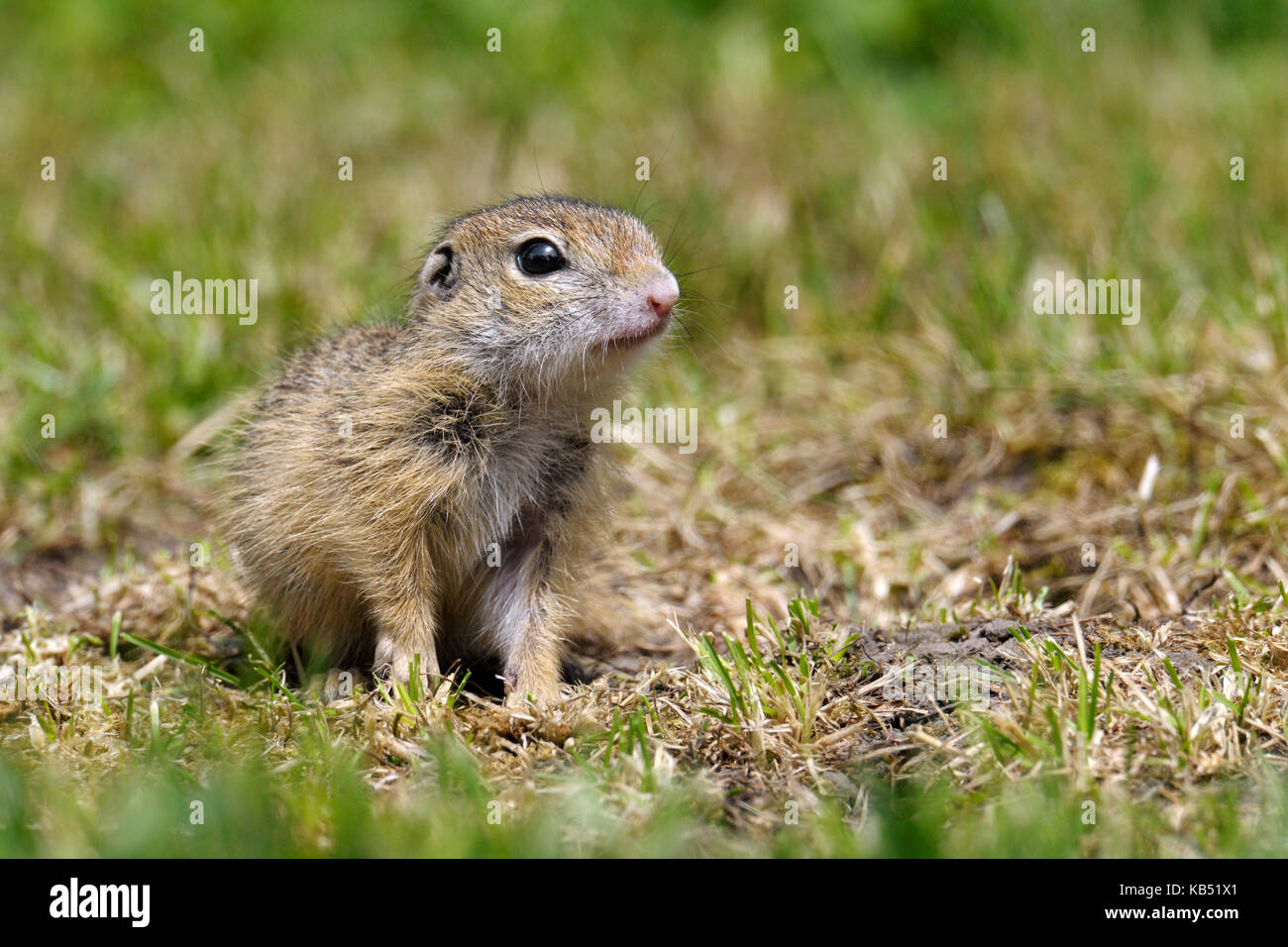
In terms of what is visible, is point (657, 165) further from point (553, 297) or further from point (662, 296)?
point (662, 296)

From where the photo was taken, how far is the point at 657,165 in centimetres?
838

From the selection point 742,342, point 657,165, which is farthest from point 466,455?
point 657,165

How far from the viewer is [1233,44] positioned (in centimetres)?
1037

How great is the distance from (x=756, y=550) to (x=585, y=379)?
1511 millimetres

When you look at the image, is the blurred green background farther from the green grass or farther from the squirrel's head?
the squirrel's head

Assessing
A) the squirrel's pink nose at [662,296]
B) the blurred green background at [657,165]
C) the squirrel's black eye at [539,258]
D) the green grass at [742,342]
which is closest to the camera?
the green grass at [742,342]

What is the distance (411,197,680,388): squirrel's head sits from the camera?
4.27m

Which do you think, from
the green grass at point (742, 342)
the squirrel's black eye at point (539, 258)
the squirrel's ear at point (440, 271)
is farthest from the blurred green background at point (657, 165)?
the squirrel's black eye at point (539, 258)

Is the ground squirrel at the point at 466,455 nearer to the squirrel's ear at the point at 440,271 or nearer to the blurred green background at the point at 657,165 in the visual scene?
the squirrel's ear at the point at 440,271

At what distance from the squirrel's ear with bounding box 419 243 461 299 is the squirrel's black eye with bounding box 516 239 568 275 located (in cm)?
31

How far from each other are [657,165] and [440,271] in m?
3.93

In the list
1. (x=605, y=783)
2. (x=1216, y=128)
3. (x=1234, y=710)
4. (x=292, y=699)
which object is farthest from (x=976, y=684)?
(x=1216, y=128)

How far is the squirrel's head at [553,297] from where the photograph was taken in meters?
4.27

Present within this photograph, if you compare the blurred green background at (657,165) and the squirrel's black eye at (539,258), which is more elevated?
the blurred green background at (657,165)
